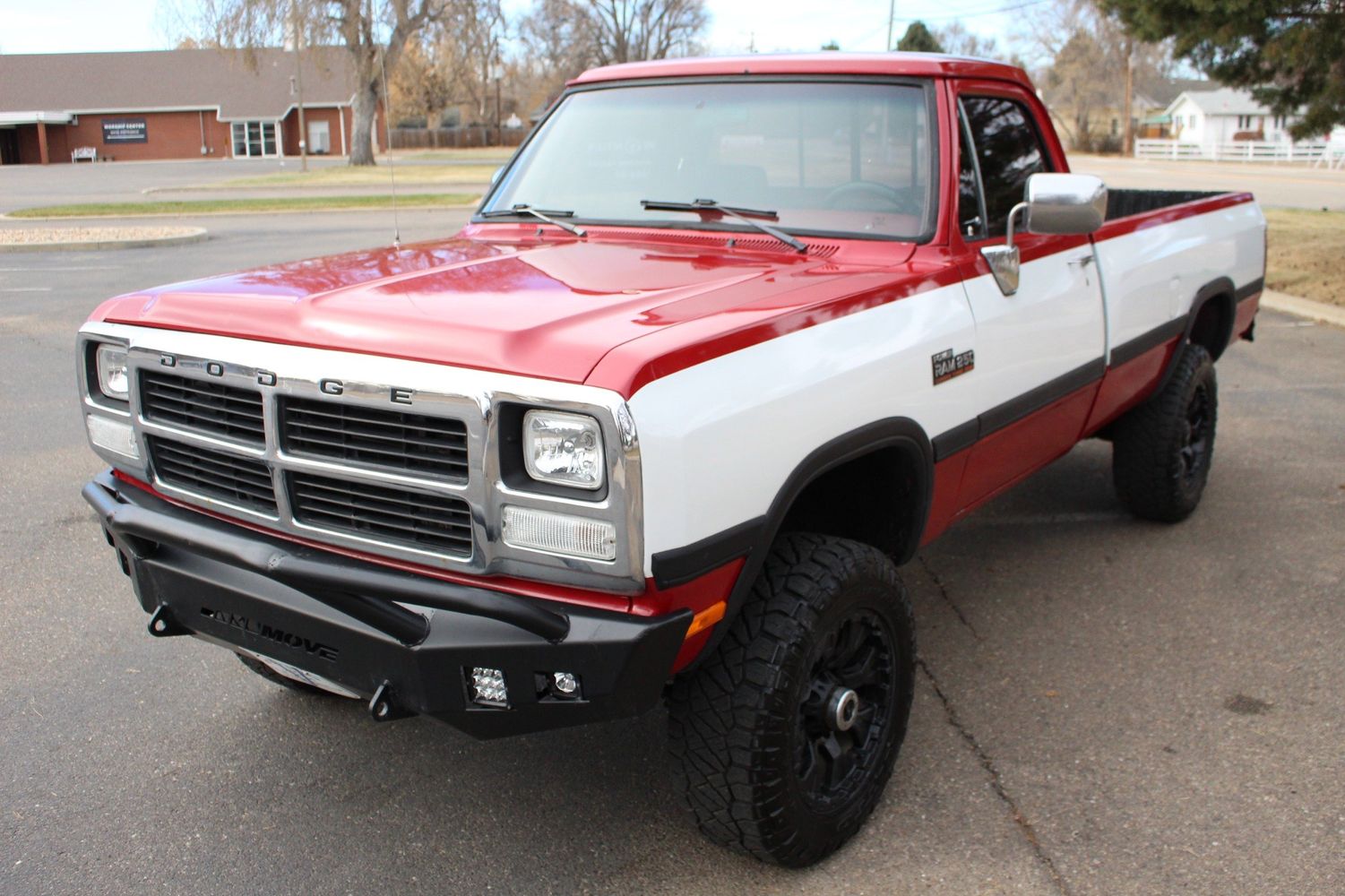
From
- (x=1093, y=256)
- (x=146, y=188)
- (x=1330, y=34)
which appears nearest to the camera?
(x=1093, y=256)

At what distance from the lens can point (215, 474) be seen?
2.90 m

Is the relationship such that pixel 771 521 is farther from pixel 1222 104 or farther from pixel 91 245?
pixel 1222 104

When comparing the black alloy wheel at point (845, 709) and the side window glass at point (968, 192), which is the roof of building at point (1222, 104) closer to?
the side window glass at point (968, 192)

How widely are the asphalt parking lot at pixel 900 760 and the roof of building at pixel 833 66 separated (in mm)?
1939

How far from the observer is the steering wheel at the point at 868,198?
12.1 ft

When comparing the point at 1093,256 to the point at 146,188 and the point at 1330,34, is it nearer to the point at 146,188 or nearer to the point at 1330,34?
the point at 1330,34

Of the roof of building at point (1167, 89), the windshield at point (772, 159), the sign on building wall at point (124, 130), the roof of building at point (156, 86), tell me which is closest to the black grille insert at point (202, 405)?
the windshield at point (772, 159)

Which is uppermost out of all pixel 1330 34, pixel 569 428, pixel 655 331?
pixel 1330 34

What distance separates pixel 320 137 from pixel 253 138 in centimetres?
360

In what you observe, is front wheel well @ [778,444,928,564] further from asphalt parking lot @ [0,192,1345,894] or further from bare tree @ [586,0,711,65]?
bare tree @ [586,0,711,65]

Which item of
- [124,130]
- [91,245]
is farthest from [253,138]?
[91,245]

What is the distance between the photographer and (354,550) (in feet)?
8.71

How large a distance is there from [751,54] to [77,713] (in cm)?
302

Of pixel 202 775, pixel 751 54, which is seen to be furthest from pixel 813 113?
pixel 202 775
